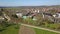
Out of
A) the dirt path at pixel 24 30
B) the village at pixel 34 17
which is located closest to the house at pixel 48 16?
the village at pixel 34 17

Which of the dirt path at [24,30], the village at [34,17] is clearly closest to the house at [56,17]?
the village at [34,17]

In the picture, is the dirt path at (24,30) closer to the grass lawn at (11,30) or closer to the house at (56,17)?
the grass lawn at (11,30)

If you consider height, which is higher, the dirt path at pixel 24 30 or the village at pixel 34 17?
the village at pixel 34 17

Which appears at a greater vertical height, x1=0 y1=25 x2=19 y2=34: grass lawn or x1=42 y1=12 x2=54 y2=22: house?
Answer: x1=42 y1=12 x2=54 y2=22: house

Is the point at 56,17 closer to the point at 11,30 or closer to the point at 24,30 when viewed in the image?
the point at 24,30

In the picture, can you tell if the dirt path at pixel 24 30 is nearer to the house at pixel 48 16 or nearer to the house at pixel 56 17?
the house at pixel 48 16

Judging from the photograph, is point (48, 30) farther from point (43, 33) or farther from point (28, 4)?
point (28, 4)

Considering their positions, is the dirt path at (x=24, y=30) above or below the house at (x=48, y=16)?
below

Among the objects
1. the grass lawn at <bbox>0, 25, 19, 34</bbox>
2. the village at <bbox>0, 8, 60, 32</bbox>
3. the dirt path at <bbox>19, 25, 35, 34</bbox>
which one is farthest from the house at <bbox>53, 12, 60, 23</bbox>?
the grass lawn at <bbox>0, 25, 19, 34</bbox>

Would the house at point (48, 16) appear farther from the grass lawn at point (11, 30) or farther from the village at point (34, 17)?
the grass lawn at point (11, 30)

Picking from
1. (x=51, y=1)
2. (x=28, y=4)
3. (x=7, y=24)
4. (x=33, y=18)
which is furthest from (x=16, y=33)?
(x=51, y=1)

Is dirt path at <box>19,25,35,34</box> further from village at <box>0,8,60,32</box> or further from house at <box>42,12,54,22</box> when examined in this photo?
house at <box>42,12,54,22</box>
